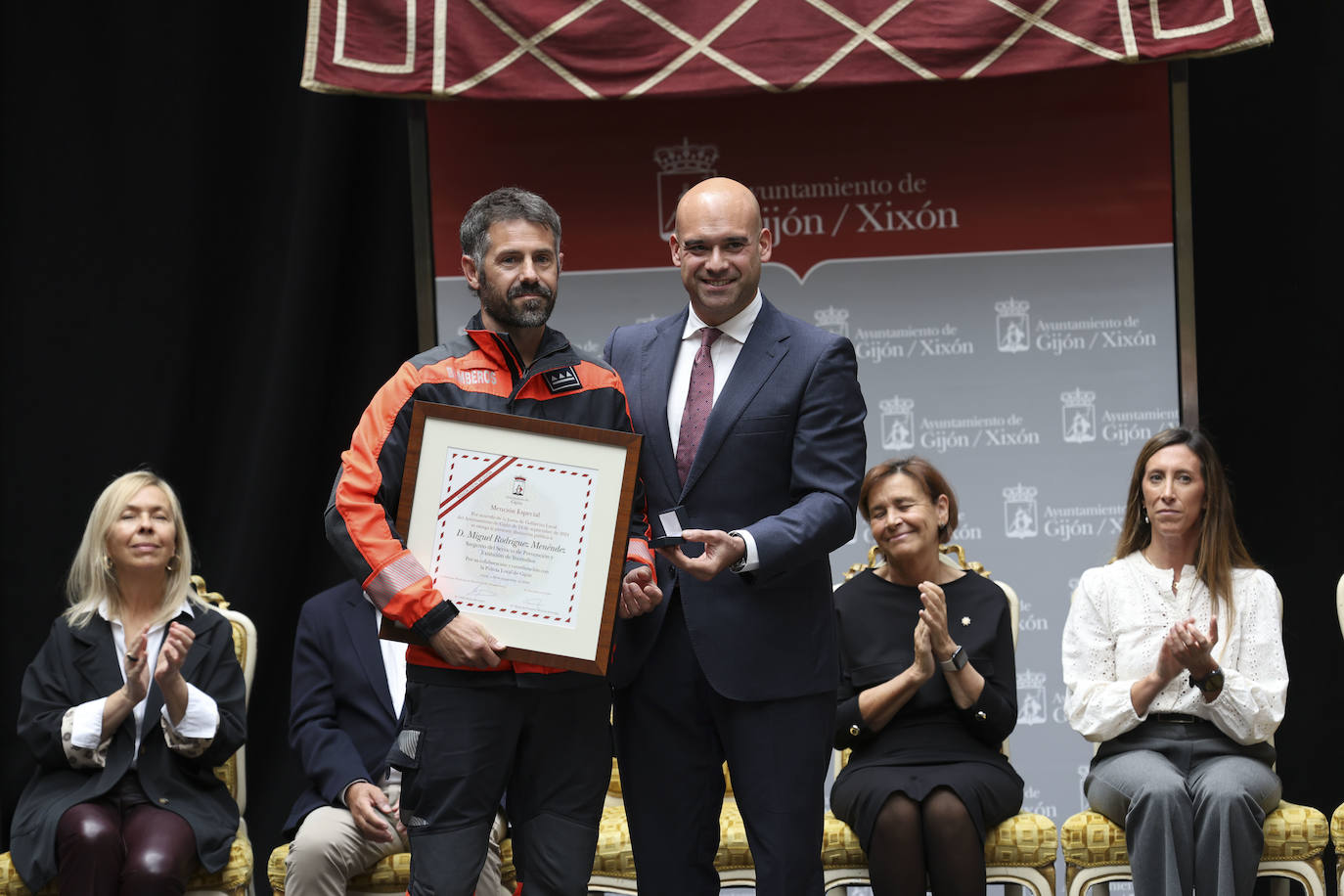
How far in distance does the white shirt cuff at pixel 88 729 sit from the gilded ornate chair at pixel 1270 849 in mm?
2468

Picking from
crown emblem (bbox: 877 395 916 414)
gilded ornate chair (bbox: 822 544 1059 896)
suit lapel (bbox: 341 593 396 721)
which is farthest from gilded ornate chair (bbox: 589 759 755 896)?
crown emblem (bbox: 877 395 916 414)

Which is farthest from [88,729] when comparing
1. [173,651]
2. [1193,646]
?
[1193,646]

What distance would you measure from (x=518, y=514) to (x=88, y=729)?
64.9 inches

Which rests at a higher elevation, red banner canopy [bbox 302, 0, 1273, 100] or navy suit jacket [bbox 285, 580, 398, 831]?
red banner canopy [bbox 302, 0, 1273, 100]

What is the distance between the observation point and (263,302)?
533 cm

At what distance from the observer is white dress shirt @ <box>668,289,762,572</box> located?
311 centimetres

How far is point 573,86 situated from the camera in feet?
14.8

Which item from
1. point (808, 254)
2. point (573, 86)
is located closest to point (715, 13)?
point (573, 86)

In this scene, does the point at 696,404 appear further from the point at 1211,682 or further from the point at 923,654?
the point at 1211,682

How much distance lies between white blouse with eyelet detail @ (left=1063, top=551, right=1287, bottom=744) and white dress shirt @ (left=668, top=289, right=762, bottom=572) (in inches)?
59.3

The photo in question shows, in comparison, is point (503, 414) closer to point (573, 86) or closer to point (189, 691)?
point (189, 691)

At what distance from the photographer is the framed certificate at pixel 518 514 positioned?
2826 millimetres

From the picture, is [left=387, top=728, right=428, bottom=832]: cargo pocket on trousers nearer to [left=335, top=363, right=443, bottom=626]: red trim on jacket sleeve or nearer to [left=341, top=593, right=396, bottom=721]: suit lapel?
[left=335, top=363, right=443, bottom=626]: red trim on jacket sleeve

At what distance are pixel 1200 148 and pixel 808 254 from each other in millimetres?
1462
